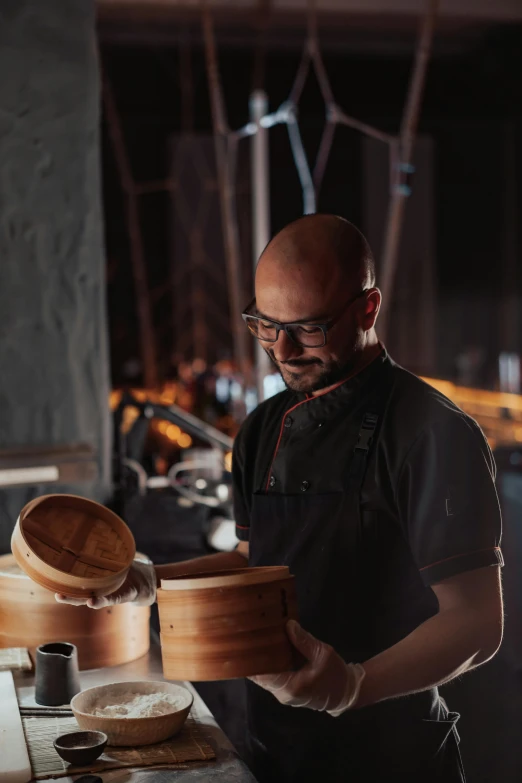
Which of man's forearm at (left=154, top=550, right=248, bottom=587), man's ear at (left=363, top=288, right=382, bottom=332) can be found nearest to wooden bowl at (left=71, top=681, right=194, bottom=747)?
man's forearm at (left=154, top=550, right=248, bottom=587)

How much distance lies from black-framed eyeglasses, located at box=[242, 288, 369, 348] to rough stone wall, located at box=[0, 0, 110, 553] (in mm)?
1081

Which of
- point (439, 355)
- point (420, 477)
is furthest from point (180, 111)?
point (420, 477)

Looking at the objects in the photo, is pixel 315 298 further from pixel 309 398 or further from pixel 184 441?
pixel 184 441

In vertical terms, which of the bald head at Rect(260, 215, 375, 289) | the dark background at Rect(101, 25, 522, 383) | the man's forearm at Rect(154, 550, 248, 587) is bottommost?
the man's forearm at Rect(154, 550, 248, 587)

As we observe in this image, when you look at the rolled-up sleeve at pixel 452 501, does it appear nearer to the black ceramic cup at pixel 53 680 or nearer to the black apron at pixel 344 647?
the black apron at pixel 344 647

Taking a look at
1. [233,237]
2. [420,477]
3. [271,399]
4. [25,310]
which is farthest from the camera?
[233,237]

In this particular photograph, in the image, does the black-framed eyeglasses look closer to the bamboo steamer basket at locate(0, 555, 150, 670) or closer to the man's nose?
the man's nose

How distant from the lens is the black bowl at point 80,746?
4.70ft

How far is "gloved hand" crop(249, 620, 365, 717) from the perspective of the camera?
1227 mm

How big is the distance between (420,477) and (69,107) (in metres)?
1.60

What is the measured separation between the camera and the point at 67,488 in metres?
2.63

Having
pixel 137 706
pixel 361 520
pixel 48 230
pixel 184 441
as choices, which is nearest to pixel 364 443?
pixel 361 520

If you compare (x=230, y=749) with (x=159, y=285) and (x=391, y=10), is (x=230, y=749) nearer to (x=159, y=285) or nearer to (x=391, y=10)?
(x=159, y=285)

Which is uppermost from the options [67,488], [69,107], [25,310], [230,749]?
[69,107]
